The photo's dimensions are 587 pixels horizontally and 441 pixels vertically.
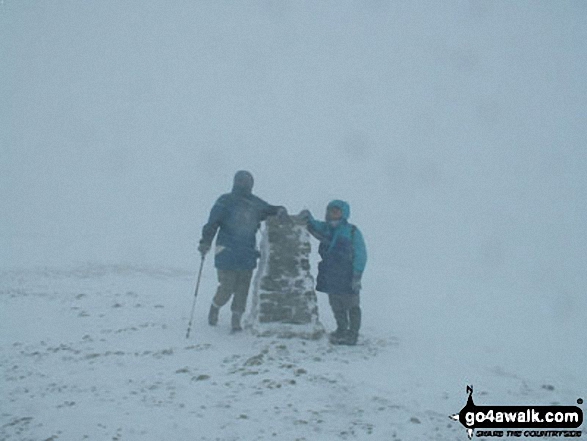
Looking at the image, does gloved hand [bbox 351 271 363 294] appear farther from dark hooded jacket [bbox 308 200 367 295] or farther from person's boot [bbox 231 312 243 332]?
person's boot [bbox 231 312 243 332]

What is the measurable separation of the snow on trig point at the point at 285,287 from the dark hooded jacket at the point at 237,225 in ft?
0.99

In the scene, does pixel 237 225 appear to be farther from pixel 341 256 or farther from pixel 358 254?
pixel 358 254

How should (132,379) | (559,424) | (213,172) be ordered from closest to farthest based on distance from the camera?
(559,424) < (132,379) < (213,172)

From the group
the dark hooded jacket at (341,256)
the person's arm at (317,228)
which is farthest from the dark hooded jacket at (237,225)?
the dark hooded jacket at (341,256)

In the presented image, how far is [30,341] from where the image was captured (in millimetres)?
9609

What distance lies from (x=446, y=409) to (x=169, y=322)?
627 centimetres

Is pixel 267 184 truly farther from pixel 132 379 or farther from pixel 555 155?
pixel 132 379

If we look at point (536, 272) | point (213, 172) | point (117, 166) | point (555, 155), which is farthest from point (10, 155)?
point (555, 155)

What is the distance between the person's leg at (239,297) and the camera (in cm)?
1053

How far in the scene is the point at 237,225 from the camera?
10805 millimetres

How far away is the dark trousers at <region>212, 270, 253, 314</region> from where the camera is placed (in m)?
10.7

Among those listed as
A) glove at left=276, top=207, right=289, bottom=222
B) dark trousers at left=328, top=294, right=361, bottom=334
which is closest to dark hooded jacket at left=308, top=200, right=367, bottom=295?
dark trousers at left=328, top=294, right=361, bottom=334

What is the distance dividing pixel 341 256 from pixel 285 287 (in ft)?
4.22

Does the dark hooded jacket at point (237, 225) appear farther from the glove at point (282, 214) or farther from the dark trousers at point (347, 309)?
the dark trousers at point (347, 309)
